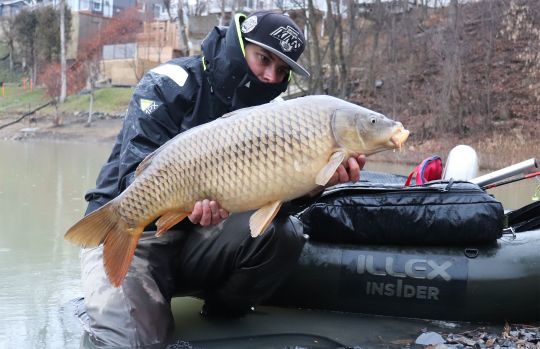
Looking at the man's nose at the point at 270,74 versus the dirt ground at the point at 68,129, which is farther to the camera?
the dirt ground at the point at 68,129

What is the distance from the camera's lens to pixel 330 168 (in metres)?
2.03

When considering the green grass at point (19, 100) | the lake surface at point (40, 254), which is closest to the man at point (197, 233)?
the lake surface at point (40, 254)

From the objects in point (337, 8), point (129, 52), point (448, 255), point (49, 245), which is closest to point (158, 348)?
point (448, 255)

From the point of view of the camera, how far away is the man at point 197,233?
2.45 m

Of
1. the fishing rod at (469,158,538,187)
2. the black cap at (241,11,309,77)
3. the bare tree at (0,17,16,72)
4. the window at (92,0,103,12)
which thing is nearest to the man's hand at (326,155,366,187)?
the black cap at (241,11,309,77)

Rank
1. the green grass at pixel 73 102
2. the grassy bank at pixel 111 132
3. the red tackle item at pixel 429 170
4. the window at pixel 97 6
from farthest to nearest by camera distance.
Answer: the window at pixel 97 6
the green grass at pixel 73 102
the grassy bank at pixel 111 132
the red tackle item at pixel 429 170

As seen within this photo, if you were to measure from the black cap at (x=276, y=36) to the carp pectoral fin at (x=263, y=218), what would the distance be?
73cm

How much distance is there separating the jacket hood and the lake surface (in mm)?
1151

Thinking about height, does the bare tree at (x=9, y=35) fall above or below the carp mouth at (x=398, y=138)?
above

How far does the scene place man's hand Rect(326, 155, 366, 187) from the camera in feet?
6.94

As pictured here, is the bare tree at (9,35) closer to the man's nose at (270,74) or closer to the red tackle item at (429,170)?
the red tackle item at (429,170)

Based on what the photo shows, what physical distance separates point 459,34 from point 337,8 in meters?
4.13

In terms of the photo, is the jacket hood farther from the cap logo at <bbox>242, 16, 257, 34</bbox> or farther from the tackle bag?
the tackle bag

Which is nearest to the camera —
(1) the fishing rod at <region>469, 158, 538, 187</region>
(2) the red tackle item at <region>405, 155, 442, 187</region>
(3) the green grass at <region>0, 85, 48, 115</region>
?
(1) the fishing rod at <region>469, 158, 538, 187</region>
